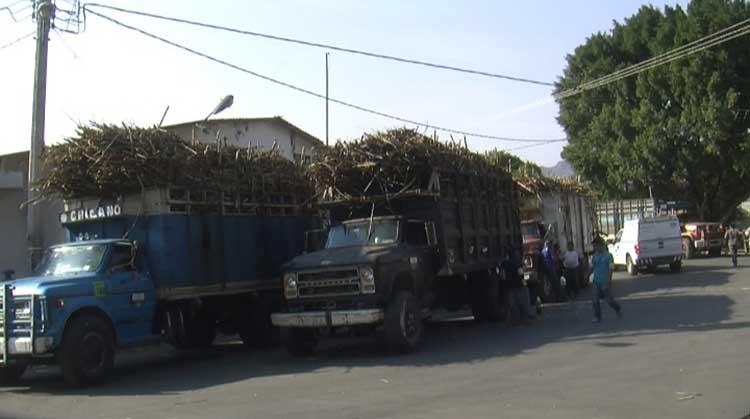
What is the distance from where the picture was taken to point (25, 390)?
11.8 meters

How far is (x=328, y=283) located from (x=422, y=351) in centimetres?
199

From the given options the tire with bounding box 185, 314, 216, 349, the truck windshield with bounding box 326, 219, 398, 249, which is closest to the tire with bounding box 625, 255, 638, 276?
the truck windshield with bounding box 326, 219, 398, 249

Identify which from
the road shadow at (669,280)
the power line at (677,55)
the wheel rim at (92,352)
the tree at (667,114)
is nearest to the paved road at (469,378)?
the wheel rim at (92,352)

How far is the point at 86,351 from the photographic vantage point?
1162 centimetres

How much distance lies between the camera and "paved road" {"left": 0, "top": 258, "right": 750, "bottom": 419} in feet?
28.2

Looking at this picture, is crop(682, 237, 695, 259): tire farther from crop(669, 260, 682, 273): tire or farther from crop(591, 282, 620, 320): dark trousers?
crop(591, 282, 620, 320): dark trousers

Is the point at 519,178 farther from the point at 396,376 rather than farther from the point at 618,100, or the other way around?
the point at 618,100

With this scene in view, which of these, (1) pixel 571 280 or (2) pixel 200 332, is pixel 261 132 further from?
(2) pixel 200 332

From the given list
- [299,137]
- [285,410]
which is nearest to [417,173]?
[285,410]

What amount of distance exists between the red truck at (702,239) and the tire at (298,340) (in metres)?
28.9

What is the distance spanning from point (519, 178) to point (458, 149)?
8.22m

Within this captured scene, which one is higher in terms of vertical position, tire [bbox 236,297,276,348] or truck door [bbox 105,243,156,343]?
truck door [bbox 105,243,156,343]

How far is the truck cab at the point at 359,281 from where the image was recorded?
499 inches

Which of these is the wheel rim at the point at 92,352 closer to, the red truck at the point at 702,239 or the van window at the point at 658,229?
the van window at the point at 658,229
